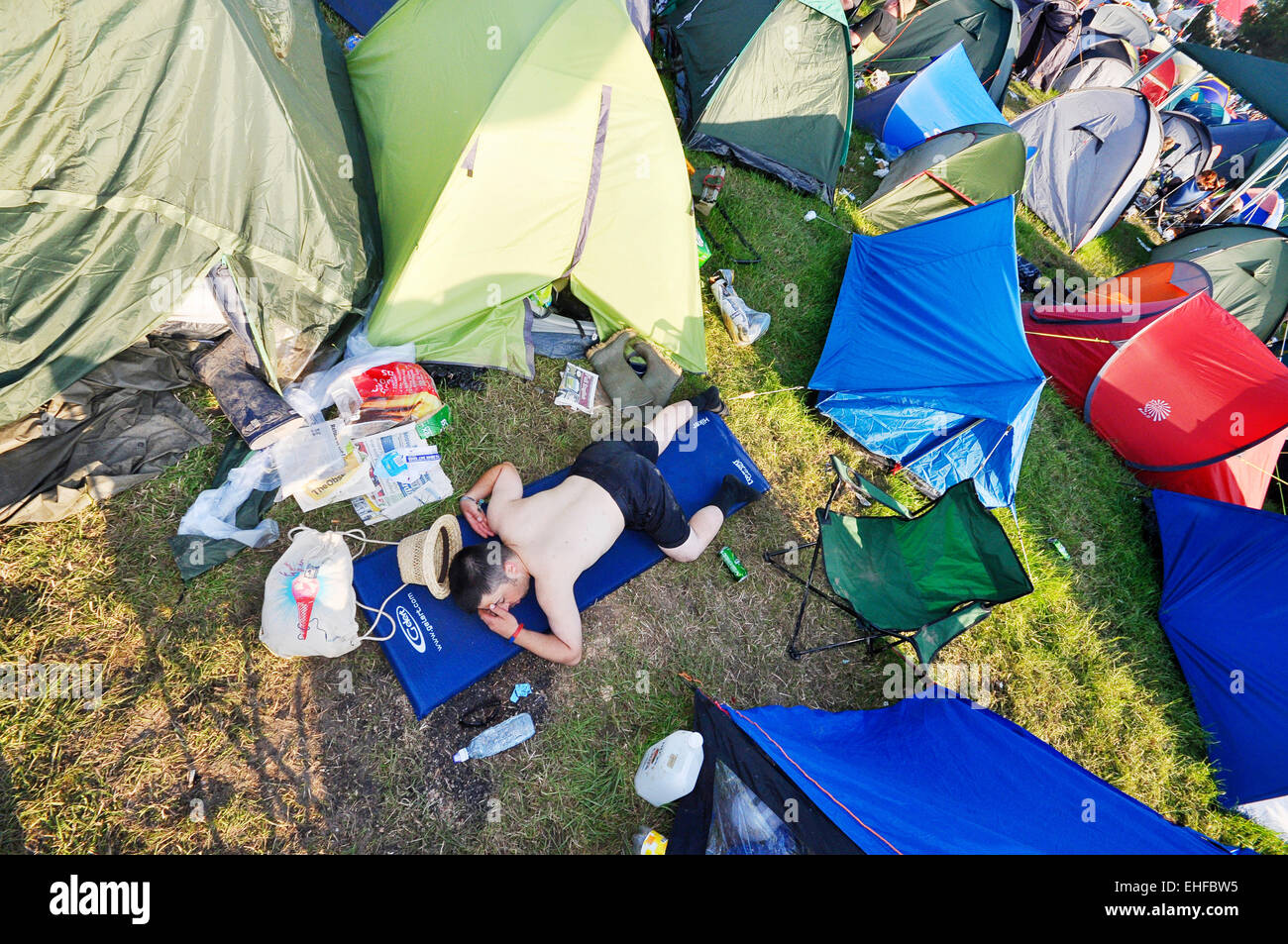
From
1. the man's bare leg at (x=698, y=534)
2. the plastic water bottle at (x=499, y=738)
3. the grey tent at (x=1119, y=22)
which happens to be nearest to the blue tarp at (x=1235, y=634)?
the man's bare leg at (x=698, y=534)

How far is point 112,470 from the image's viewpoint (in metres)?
2.78

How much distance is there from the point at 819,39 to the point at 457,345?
4.51 m

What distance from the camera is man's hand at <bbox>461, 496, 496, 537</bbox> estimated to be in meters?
3.12

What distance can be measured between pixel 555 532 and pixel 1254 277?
7.72 metres

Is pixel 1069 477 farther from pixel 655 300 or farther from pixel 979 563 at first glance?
pixel 655 300

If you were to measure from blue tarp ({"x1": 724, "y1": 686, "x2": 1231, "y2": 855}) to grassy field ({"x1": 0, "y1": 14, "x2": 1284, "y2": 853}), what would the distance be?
1.98 feet

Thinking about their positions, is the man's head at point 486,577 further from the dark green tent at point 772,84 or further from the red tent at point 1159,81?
the red tent at point 1159,81

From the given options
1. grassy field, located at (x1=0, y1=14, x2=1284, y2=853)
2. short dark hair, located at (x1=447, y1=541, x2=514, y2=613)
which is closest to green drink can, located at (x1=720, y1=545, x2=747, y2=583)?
grassy field, located at (x1=0, y1=14, x2=1284, y2=853)

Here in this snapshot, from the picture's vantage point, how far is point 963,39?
748cm

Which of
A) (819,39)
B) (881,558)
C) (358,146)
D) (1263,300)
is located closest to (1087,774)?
(881,558)

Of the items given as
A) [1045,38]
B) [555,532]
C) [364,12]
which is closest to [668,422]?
[555,532]

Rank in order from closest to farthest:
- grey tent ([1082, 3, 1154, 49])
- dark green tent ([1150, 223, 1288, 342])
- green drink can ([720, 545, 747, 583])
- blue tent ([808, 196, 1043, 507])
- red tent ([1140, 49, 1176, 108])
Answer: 1. green drink can ([720, 545, 747, 583])
2. blue tent ([808, 196, 1043, 507])
3. dark green tent ([1150, 223, 1288, 342])
4. grey tent ([1082, 3, 1154, 49])
5. red tent ([1140, 49, 1176, 108])

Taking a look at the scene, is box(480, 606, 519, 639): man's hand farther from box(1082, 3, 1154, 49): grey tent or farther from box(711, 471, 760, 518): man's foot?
box(1082, 3, 1154, 49): grey tent
